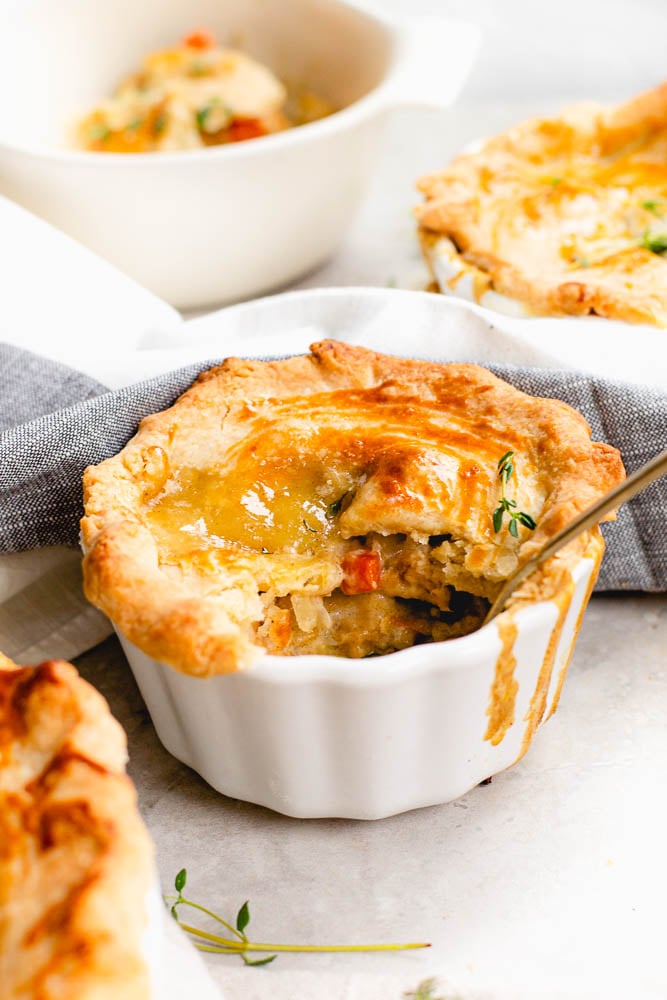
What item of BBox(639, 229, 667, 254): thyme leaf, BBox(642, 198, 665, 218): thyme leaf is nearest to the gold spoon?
BBox(639, 229, 667, 254): thyme leaf

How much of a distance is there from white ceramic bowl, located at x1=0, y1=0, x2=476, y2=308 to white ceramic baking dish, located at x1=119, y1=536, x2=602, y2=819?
1650mm

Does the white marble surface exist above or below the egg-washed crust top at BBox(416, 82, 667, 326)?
below

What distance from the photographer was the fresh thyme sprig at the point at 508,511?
6.66ft

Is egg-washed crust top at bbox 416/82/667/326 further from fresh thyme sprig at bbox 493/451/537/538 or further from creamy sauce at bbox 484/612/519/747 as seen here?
creamy sauce at bbox 484/612/519/747

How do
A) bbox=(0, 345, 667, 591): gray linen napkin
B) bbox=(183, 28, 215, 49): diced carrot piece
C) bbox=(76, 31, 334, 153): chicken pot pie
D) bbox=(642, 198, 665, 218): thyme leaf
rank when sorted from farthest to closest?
1. bbox=(183, 28, 215, 49): diced carrot piece
2. bbox=(76, 31, 334, 153): chicken pot pie
3. bbox=(642, 198, 665, 218): thyme leaf
4. bbox=(0, 345, 667, 591): gray linen napkin

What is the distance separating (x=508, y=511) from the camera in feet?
6.77

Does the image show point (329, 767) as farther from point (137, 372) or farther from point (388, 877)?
point (137, 372)

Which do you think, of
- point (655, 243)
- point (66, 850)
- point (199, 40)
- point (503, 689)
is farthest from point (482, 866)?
point (199, 40)

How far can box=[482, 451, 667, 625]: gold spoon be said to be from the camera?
62.2 inches

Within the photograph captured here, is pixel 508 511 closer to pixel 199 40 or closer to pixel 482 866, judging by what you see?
pixel 482 866

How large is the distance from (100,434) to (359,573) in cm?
65

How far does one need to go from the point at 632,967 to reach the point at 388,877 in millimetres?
437

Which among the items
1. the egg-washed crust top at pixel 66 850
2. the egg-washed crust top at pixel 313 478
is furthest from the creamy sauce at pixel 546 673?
the egg-washed crust top at pixel 66 850

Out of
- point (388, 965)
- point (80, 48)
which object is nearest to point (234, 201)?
point (80, 48)
